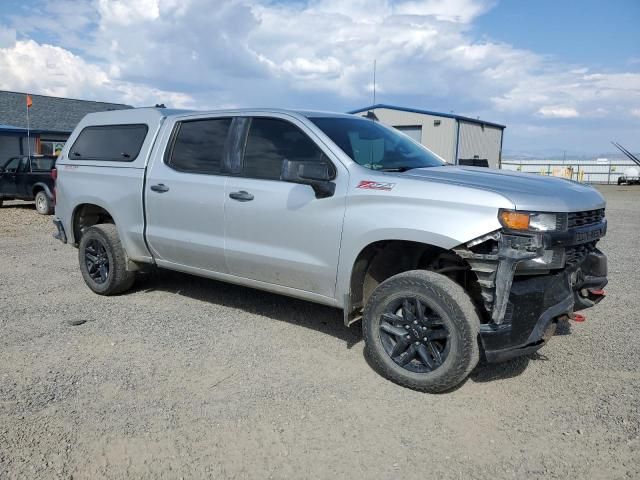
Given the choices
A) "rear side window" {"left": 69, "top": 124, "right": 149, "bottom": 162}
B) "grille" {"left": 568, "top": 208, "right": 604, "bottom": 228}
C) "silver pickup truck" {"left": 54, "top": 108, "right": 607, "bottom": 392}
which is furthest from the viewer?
"rear side window" {"left": 69, "top": 124, "right": 149, "bottom": 162}

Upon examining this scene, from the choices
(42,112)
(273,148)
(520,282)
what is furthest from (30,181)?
(42,112)

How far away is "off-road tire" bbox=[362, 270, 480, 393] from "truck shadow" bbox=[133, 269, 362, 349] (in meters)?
0.79

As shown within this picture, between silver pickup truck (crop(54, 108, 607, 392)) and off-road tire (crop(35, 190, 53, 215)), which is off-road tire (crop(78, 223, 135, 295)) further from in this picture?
off-road tire (crop(35, 190, 53, 215))

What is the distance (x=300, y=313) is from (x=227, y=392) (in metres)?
1.89

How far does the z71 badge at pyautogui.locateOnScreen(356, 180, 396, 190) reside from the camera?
4000mm

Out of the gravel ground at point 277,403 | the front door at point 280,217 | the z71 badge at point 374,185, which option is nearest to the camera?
the gravel ground at point 277,403

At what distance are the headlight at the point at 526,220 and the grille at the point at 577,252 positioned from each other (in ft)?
1.11

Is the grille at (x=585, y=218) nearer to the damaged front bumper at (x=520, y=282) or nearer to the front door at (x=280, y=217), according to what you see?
the damaged front bumper at (x=520, y=282)

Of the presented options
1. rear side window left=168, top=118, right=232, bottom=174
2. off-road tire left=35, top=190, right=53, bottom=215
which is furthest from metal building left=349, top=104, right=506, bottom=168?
rear side window left=168, top=118, right=232, bottom=174

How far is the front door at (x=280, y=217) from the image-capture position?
14.2 ft

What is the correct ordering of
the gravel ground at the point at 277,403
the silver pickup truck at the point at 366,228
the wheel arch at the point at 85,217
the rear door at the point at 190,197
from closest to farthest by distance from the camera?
1. the gravel ground at the point at 277,403
2. the silver pickup truck at the point at 366,228
3. the rear door at the point at 190,197
4. the wheel arch at the point at 85,217

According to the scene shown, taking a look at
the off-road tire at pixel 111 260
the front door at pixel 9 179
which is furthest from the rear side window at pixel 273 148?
the front door at pixel 9 179

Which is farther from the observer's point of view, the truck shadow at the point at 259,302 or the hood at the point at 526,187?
the truck shadow at the point at 259,302

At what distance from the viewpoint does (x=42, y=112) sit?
31.1 meters
